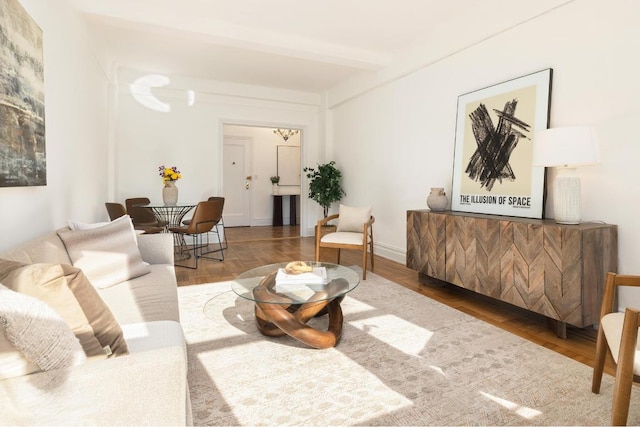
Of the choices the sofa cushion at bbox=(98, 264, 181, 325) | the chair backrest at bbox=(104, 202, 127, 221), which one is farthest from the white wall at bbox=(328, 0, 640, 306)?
the chair backrest at bbox=(104, 202, 127, 221)

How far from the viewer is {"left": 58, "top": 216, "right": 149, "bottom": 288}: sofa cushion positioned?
2.18 meters

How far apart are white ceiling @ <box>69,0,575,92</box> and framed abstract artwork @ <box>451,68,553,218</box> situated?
0.62 meters

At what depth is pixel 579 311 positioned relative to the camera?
2.33m

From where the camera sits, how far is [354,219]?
4.34 meters

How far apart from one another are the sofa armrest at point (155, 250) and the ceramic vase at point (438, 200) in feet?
8.41

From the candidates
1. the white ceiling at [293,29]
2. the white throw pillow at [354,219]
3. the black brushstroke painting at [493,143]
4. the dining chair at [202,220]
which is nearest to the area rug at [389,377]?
the black brushstroke painting at [493,143]

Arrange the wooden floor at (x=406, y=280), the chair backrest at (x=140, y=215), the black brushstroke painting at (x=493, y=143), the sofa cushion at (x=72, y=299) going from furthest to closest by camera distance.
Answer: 1. the chair backrest at (x=140, y=215)
2. the black brushstroke painting at (x=493, y=143)
3. the wooden floor at (x=406, y=280)
4. the sofa cushion at (x=72, y=299)

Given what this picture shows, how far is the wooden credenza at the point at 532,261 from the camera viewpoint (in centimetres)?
235

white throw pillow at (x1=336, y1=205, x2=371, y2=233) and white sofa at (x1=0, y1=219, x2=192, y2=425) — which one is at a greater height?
white throw pillow at (x1=336, y1=205, x2=371, y2=233)

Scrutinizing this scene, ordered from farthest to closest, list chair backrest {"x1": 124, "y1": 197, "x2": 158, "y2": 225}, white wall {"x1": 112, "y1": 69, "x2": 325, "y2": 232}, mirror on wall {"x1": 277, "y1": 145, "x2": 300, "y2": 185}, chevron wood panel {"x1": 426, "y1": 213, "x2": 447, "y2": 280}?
mirror on wall {"x1": 277, "y1": 145, "x2": 300, "y2": 185}
white wall {"x1": 112, "y1": 69, "x2": 325, "y2": 232}
chair backrest {"x1": 124, "y1": 197, "x2": 158, "y2": 225}
chevron wood panel {"x1": 426, "y1": 213, "x2": 447, "y2": 280}

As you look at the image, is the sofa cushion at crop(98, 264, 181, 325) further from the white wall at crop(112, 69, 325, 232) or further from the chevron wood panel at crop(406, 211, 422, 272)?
the white wall at crop(112, 69, 325, 232)

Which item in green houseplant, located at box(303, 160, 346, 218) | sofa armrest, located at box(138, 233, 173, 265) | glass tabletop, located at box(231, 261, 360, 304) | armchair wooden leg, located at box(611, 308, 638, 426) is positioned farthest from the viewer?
green houseplant, located at box(303, 160, 346, 218)

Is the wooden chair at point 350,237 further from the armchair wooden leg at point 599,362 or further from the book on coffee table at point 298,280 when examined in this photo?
the armchair wooden leg at point 599,362

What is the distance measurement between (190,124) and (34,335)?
18.5 feet
